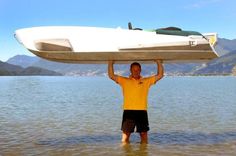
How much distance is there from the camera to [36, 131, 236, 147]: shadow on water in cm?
1302

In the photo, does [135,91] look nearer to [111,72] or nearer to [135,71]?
[135,71]

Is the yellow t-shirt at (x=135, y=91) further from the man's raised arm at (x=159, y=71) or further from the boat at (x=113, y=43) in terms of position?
→ the boat at (x=113, y=43)

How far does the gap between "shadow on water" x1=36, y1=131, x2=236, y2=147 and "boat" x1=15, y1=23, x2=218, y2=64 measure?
2.98 metres

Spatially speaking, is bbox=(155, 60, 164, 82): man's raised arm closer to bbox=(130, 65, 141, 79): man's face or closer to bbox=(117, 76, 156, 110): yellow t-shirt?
bbox=(117, 76, 156, 110): yellow t-shirt

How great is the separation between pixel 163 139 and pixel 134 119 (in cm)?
354

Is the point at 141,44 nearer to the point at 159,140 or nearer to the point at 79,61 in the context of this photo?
the point at 79,61

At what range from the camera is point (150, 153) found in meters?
11.4

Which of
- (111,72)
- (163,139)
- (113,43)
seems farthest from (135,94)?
(163,139)

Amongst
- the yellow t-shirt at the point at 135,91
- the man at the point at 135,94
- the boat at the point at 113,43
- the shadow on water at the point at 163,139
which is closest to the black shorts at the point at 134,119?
the man at the point at 135,94

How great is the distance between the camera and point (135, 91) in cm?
1036

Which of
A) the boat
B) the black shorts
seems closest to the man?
the black shorts

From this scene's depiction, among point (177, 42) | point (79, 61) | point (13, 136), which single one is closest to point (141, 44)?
point (177, 42)

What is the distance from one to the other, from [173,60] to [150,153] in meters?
3.01

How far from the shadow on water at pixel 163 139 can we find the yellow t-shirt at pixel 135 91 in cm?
278
